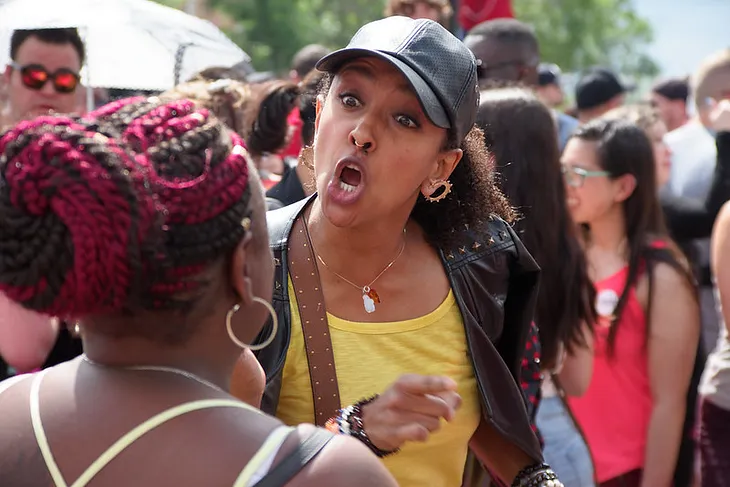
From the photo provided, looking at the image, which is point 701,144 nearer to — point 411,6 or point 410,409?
point 411,6

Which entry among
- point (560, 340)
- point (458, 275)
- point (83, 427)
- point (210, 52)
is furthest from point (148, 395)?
point (210, 52)

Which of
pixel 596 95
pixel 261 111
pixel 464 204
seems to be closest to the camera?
pixel 464 204

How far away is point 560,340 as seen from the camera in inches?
156

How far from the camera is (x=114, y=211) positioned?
1505mm

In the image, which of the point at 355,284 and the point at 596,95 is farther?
the point at 596,95

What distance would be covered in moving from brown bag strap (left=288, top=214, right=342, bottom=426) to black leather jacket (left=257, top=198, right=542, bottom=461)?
35 mm

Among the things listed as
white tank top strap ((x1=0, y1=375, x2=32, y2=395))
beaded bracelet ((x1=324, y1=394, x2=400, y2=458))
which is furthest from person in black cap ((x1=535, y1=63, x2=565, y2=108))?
white tank top strap ((x1=0, y1=375, x2=32, y2=395))

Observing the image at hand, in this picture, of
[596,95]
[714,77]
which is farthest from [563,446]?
[596,95]

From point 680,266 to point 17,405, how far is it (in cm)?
363

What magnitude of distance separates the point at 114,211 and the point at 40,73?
10.5ft

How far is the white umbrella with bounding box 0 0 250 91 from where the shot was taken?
167 inches

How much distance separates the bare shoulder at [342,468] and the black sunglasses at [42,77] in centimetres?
327

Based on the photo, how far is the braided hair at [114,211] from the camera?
1.51 metres

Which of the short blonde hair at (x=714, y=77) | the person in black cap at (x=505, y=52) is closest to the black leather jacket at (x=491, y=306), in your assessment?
the person in black cap at (x=505, y=52)
